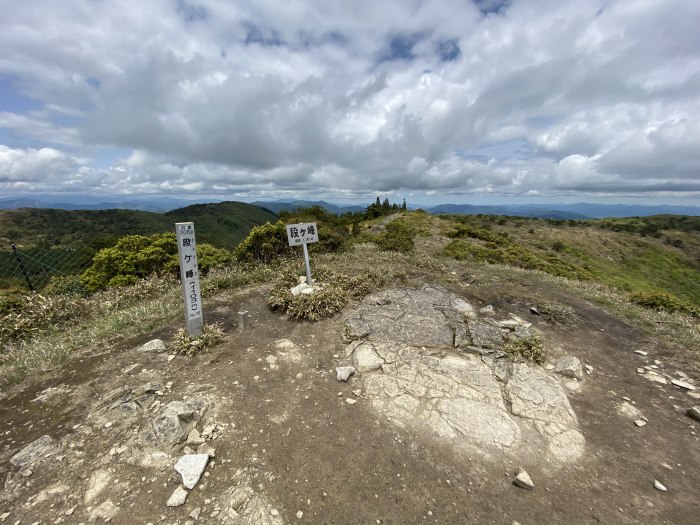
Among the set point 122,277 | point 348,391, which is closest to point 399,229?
point 122,277

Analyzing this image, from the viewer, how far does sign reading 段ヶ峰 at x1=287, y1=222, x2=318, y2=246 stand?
852cm

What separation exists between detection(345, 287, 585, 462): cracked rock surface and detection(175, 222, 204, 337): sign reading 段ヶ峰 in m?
3.29

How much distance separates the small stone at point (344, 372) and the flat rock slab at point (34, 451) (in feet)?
12.8

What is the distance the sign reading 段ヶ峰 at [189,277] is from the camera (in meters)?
5.95

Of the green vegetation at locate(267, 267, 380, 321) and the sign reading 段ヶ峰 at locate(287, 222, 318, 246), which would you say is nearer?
the green vegetation at locate(267, 267, 380, 321)

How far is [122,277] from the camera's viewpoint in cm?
1154

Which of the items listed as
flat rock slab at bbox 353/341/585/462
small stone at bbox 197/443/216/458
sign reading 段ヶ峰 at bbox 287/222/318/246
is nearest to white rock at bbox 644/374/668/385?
flat rock slab at bbox 353/341/585/462

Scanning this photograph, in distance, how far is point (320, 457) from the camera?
12.6 feet

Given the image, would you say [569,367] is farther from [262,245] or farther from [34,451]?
[262,245]

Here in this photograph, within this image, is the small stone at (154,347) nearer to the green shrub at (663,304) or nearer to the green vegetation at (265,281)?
the green vegetation at (265,281)

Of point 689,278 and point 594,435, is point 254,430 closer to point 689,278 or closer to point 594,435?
point 594,435

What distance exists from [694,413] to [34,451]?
937 cm

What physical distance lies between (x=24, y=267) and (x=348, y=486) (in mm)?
10977

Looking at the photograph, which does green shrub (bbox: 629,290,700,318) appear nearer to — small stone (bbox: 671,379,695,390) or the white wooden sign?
small stone (bbox: 671,379,695,390)
